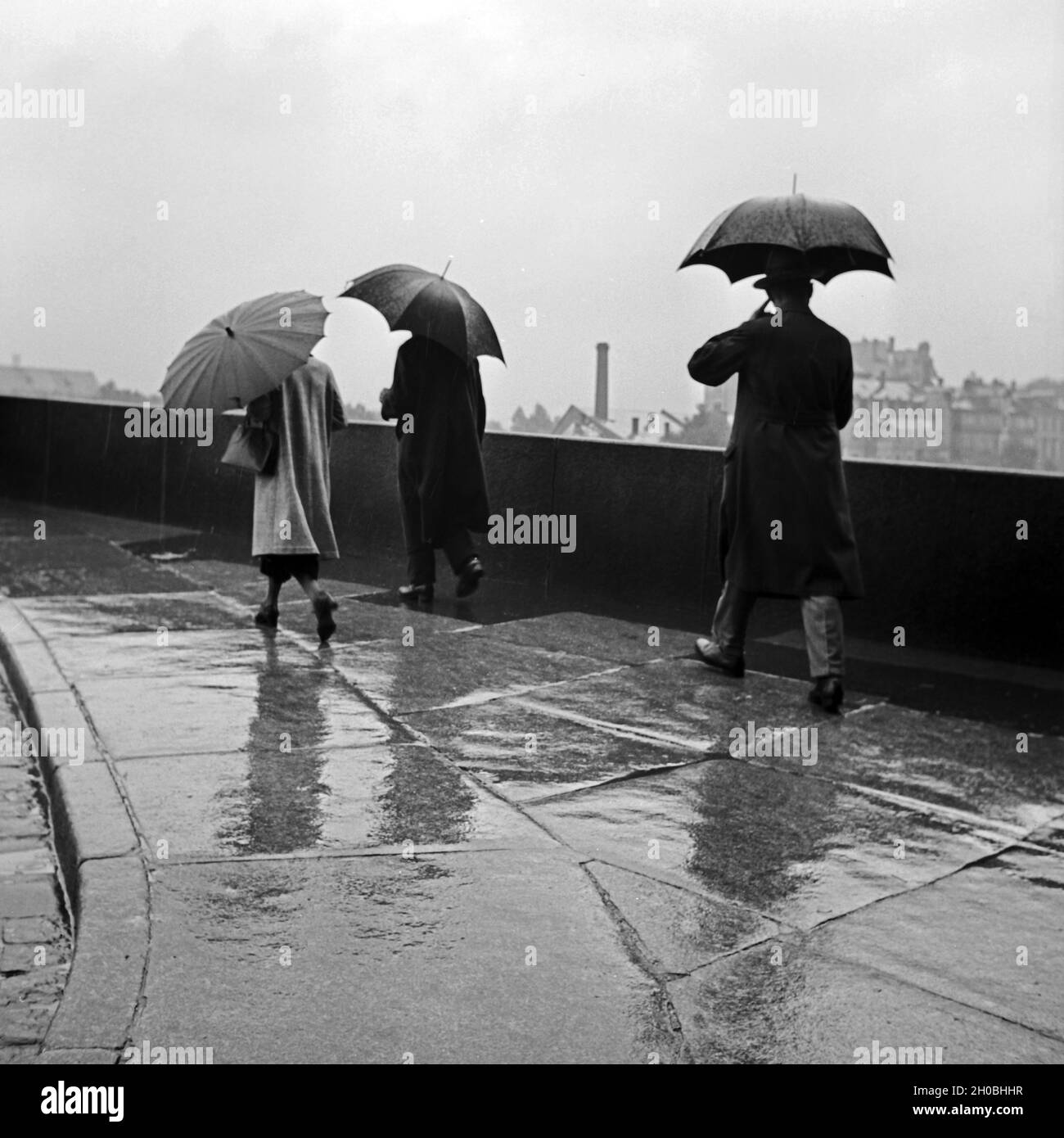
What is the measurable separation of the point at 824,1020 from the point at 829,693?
11.7 feet

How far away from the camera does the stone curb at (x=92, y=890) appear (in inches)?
138

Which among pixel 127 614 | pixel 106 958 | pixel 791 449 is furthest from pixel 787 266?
pixel 106 958

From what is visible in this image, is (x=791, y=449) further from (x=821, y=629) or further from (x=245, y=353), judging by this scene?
(x=245, y=353)

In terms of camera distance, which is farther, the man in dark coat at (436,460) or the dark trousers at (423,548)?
the dark trousers at (423,548)

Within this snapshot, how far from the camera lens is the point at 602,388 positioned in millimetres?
12273

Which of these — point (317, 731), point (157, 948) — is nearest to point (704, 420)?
point (317, 731)

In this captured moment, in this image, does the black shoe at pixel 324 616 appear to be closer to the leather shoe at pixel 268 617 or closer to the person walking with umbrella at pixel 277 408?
the person walking with umbrella at pixel 277 408

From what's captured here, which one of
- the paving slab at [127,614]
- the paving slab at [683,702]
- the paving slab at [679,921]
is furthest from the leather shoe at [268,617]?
the paving slab at [679,921]

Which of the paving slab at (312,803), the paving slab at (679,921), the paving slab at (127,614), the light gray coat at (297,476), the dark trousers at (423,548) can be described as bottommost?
the paving slab at (679,921)

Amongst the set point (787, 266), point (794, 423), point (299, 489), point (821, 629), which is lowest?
point (821, 629)

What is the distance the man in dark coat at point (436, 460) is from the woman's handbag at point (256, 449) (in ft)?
5.94

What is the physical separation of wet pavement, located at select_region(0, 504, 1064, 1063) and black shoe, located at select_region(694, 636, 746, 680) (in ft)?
0.45

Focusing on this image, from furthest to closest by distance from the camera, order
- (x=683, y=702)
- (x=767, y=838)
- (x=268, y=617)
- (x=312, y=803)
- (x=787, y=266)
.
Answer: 1. (x=268, y=617)
2. (x=787, y=266)
3. (x=683, y=702)
4. (x=312, y=803)
5. (x=767, y=838)

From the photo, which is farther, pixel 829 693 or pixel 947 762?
pixel 829 693
